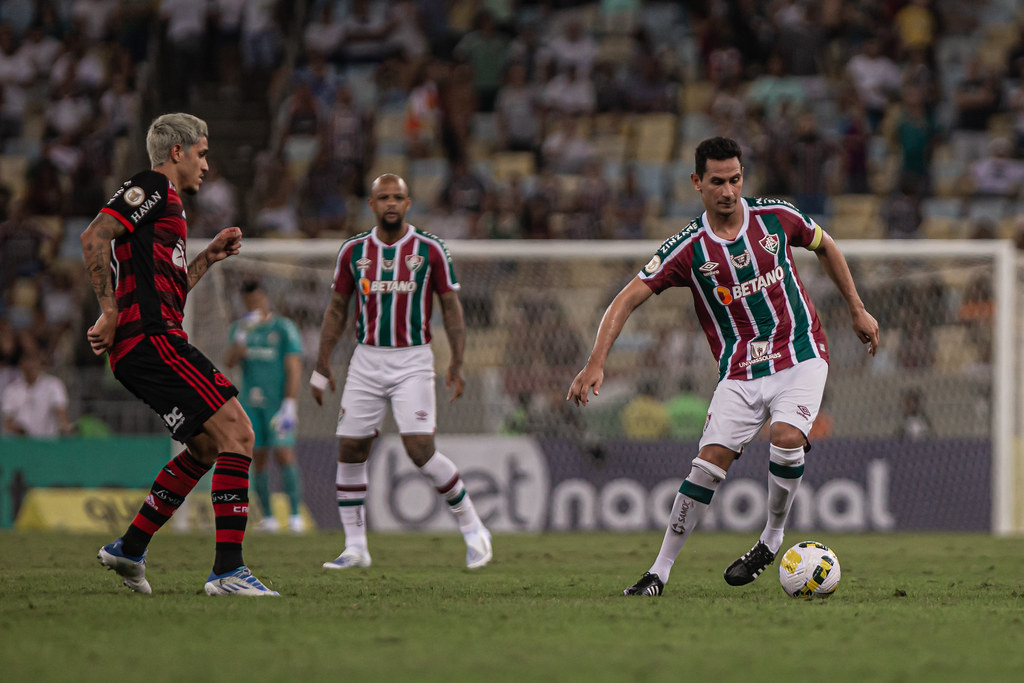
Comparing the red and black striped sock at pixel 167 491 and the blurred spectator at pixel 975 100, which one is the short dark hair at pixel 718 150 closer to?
the red and black striped sock at pixel 167 491

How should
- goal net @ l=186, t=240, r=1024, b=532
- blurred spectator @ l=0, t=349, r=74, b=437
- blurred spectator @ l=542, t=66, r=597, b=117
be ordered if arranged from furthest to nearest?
blurred spectator @ l=542, t=66, r=597, b=117, blurred spectator @ l=0, t=349, r=74, b=437, goal net @ l=186, t=240, r=1024, b=532

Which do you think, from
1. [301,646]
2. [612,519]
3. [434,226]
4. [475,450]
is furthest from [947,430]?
[301,646]

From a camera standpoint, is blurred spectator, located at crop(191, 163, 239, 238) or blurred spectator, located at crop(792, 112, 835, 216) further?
blurred spectator, located at crop(191, 163, 239, 238)

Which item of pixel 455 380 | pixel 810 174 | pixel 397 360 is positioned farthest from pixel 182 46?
pixel 455 380

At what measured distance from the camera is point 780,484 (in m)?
7.25

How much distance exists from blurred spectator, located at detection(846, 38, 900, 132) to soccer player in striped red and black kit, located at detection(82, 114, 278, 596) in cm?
1409

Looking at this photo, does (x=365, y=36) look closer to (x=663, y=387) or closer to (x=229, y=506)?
(x=663, y=387)

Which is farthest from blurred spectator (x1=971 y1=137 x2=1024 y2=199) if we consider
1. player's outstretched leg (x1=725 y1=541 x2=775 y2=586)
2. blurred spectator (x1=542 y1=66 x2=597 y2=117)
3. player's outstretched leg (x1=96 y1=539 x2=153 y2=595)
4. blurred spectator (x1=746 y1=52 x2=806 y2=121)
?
player's outstretched leg (x1=96 y1=539 x2=153 y2=595)

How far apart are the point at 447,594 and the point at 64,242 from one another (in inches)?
513

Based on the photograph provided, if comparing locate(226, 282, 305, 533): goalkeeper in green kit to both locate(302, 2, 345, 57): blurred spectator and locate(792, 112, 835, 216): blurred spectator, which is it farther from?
locate(302, 2, 345, 57): blurred spectator

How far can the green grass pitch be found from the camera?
4.57 meters

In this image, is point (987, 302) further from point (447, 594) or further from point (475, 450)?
point (447, 594)

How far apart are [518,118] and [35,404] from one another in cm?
766

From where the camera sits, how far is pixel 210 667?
14.9 ft
